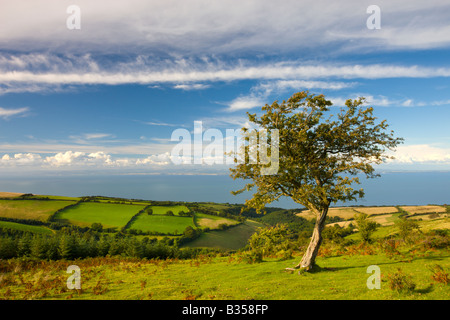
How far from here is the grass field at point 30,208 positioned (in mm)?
104938

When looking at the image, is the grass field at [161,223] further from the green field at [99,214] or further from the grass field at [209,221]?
the green field at [99,214]

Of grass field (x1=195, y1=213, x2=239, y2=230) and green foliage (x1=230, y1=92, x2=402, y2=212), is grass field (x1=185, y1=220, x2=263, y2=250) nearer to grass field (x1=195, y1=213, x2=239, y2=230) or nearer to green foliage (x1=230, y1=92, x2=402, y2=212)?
grass field (x1=195, y1=213, x2=239, y2=230)

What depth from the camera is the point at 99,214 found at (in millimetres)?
113688

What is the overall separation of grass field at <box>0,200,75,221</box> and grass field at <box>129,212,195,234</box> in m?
42.6

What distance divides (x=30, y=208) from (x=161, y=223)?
222ft

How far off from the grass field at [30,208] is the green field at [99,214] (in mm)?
6315

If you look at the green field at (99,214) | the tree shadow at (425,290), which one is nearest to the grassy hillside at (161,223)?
the green field at (99,214)

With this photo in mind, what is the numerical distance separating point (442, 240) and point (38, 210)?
146 m
